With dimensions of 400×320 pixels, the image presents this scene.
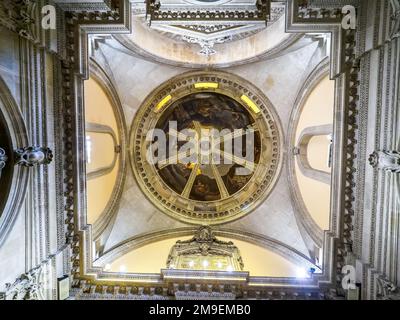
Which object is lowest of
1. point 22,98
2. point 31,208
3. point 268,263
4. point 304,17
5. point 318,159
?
point 268,263

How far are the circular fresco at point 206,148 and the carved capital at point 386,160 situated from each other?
751 centimetres

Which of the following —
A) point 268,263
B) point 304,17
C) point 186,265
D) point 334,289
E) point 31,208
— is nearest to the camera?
point 31,208

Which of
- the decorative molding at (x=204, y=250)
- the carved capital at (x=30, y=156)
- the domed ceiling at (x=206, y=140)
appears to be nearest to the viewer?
the carved capital at (x=30, y=156)

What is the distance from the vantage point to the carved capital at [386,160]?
765 centimetres

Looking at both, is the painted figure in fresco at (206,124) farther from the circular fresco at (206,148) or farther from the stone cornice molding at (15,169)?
the stone cornice molding at (15,169)

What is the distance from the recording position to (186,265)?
1238 centimetres

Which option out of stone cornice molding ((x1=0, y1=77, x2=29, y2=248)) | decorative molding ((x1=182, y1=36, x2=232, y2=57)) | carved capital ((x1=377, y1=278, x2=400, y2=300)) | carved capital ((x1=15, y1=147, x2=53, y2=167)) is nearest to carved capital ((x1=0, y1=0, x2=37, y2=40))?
stone cornice molding ((x1=0, y1=77, x2=29, y2=248))

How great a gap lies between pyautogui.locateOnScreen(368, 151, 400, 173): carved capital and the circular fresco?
7507 mm

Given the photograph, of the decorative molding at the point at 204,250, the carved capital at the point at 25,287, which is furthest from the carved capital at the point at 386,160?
the carved capital at the point at 25,287

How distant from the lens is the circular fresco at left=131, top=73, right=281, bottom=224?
16203 mm

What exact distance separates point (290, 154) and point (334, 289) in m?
6.94

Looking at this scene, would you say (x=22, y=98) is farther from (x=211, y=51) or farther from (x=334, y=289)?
(x=334, y=289)

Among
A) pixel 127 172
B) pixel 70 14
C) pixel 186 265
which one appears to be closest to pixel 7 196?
pixel 70 14

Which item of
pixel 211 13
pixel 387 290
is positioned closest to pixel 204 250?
pixel 387 290
